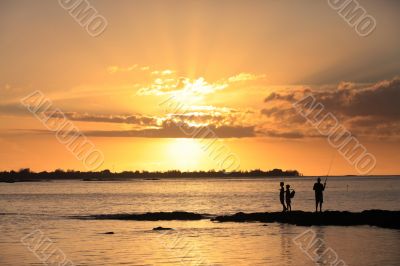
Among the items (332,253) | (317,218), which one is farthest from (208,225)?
(332,253)

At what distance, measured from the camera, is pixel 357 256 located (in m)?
32.2

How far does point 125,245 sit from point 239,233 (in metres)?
8.86

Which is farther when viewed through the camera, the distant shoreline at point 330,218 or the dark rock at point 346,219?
the distant shoreline at point 330,218

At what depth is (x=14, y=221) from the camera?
202 feet

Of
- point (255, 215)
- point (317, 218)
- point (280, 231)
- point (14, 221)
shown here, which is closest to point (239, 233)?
point (280, 231)

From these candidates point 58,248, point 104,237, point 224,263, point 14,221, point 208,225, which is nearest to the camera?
point 224,263

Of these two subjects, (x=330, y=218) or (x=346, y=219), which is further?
(x=330, y=218)

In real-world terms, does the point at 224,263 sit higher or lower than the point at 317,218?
lower

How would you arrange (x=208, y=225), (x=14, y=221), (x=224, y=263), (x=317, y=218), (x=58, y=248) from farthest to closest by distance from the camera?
(x=14, y=221)
(x=208, y=225)
(x=317, y=218)
(x=58, y=248)
(x=224, y=263)

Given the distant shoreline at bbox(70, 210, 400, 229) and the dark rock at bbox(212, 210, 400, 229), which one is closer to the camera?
Result: the dark rock at bbox(212, 210, 400, 229)

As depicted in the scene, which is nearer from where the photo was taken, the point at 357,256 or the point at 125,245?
the point at 357,256

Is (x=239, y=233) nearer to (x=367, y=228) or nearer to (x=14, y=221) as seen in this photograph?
(x=367, y=228)

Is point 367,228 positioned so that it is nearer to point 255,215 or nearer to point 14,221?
point 255,215

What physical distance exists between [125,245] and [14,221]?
85.6 ft
